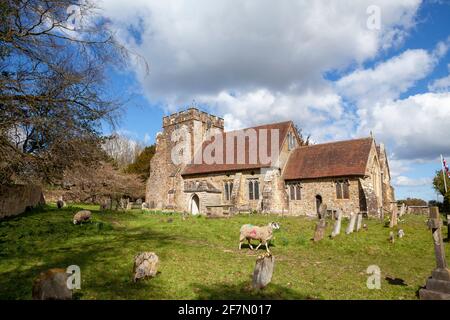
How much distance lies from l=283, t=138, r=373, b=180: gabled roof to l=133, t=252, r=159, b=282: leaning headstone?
20850mm

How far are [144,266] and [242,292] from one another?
223 cm

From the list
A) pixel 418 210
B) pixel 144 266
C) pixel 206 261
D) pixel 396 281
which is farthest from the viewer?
pixel 418 210

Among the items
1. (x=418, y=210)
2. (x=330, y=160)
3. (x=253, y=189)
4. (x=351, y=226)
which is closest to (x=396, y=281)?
(x=351, y=226)

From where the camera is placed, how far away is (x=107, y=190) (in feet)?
122

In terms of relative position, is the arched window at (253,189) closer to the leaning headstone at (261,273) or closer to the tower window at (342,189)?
the tower window at (342,189)

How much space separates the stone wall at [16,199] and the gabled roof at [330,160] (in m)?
19.2

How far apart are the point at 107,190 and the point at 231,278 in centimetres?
3235

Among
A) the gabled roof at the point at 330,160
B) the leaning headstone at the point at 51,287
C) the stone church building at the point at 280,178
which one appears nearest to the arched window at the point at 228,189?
the stone church building at the point at 280,178

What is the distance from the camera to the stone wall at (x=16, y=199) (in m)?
14.8

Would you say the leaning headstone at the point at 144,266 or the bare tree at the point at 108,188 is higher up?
the bare tree at the point at 108,188

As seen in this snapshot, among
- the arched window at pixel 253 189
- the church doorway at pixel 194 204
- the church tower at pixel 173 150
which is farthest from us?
the church tower at pixel 173 150

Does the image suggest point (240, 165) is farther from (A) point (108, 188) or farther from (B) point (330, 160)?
(A) point (108, 188)

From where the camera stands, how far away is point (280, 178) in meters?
29.1

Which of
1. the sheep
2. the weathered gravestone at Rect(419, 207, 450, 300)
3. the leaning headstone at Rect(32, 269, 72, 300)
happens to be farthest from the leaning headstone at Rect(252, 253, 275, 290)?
the sheep
